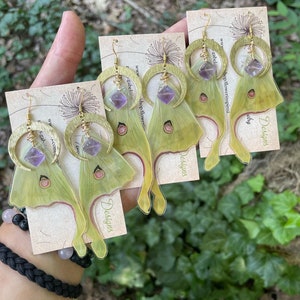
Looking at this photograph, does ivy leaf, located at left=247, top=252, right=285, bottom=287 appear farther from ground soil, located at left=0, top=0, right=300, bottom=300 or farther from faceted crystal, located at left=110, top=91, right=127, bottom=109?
faceted crystal, located at left=110, top=91, right=127, bottom=109

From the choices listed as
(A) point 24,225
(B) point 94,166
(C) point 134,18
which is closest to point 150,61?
(B) point 94,166

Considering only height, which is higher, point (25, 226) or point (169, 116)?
point (169, 116)

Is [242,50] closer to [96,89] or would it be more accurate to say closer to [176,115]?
[176,115]

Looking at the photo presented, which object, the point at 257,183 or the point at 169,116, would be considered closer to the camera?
the point at 169,116

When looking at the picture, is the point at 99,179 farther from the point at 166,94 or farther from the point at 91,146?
the point at 166,94

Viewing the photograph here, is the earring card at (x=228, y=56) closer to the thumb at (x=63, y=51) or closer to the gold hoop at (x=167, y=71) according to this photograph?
the gold hoop at (x=167, y=71)

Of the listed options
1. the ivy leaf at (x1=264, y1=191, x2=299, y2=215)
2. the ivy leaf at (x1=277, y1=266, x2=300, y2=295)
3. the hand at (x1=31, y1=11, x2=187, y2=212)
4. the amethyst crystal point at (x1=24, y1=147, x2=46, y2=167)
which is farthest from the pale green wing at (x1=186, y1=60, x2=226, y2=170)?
the ivy leaf at (x1=277, y1=266, x2=300, y2=295)
